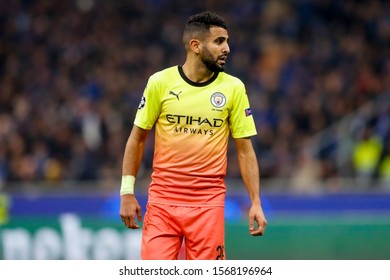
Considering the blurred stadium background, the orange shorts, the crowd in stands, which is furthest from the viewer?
the crowd in stands

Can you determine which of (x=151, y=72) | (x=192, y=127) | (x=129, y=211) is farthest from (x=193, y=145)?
(x=151, y=72)

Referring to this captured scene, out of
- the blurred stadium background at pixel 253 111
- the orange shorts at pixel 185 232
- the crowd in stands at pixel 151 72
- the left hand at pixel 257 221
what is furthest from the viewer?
the crowd in stands at pixel 151 72

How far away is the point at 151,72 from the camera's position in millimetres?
19141

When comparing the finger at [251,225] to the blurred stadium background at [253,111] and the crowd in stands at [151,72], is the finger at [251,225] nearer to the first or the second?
the blurred stadium background at [253,111]

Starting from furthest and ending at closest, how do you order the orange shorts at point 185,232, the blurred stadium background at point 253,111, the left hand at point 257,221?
the blurred stadium background at point 253,111, the orange shorts at point 185,232, the left hand at point 257,221

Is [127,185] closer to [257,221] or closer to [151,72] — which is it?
[257,221]

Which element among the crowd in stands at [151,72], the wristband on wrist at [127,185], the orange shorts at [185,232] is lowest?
the orange shorts at [185,232]

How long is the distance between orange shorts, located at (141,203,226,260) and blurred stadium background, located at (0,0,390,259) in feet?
18.7

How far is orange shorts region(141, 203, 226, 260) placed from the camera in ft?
23.9

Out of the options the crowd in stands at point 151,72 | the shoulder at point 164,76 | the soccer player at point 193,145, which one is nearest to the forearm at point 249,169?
the soccer player at point 193,145

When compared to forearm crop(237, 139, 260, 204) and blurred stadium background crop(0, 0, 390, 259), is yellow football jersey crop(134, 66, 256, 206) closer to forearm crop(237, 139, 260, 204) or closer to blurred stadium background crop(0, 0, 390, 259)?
forearm crop(237, 139, 260, 204)

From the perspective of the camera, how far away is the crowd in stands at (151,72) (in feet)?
55.6

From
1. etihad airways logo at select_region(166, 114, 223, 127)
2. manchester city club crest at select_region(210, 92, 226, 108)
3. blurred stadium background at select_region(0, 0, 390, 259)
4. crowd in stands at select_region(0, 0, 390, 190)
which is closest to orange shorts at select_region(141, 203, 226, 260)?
etihad airways logo at select_region(166, 114, 223, 127)

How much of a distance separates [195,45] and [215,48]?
15cm
